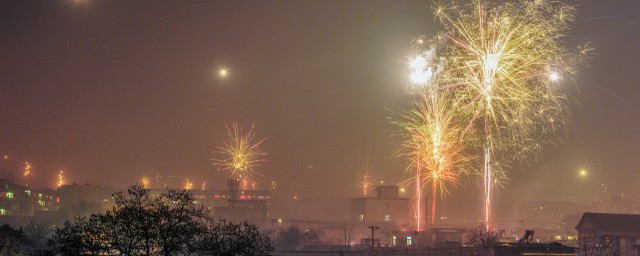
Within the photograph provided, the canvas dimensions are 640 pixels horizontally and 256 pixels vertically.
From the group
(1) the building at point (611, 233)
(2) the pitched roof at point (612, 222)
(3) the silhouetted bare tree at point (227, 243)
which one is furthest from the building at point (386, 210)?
(3) the silhouetted bare tree at point (227, 243)

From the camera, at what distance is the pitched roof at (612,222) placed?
78375mm

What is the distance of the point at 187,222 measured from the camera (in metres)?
29.2

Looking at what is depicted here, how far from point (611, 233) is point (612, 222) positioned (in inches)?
83.0

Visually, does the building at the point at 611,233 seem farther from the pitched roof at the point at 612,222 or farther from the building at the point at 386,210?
the building at the point at 386,210

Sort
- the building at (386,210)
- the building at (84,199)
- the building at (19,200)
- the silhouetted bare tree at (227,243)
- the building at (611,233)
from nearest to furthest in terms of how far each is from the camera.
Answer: the silhouetted bare tree at (227,243) < the building at (611,233) < the building at (386,210) < the building at (19,200) < the building at (84,199)

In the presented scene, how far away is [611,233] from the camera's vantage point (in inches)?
3095

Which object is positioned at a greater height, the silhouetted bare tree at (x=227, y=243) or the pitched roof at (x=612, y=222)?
the silhouetted bare tree at (x=227, y=243)

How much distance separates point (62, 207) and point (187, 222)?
128 metres

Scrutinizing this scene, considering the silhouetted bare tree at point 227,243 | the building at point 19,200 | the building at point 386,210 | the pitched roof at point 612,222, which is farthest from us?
the building at point 19,200

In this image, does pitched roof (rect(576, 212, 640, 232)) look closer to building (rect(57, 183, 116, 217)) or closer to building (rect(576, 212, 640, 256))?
building (rect(576, 212, 640, 256))

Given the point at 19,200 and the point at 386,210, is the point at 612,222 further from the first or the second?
the point at 19,200

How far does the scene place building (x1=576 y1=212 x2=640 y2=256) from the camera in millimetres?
74250

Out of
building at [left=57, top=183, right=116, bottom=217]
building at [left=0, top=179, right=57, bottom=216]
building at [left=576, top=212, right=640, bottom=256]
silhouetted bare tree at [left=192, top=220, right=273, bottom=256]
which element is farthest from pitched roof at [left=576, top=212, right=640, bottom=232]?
building at [left=0, top=179, right=57, bottom=216]

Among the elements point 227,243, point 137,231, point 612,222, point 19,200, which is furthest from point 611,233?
point 19,200
